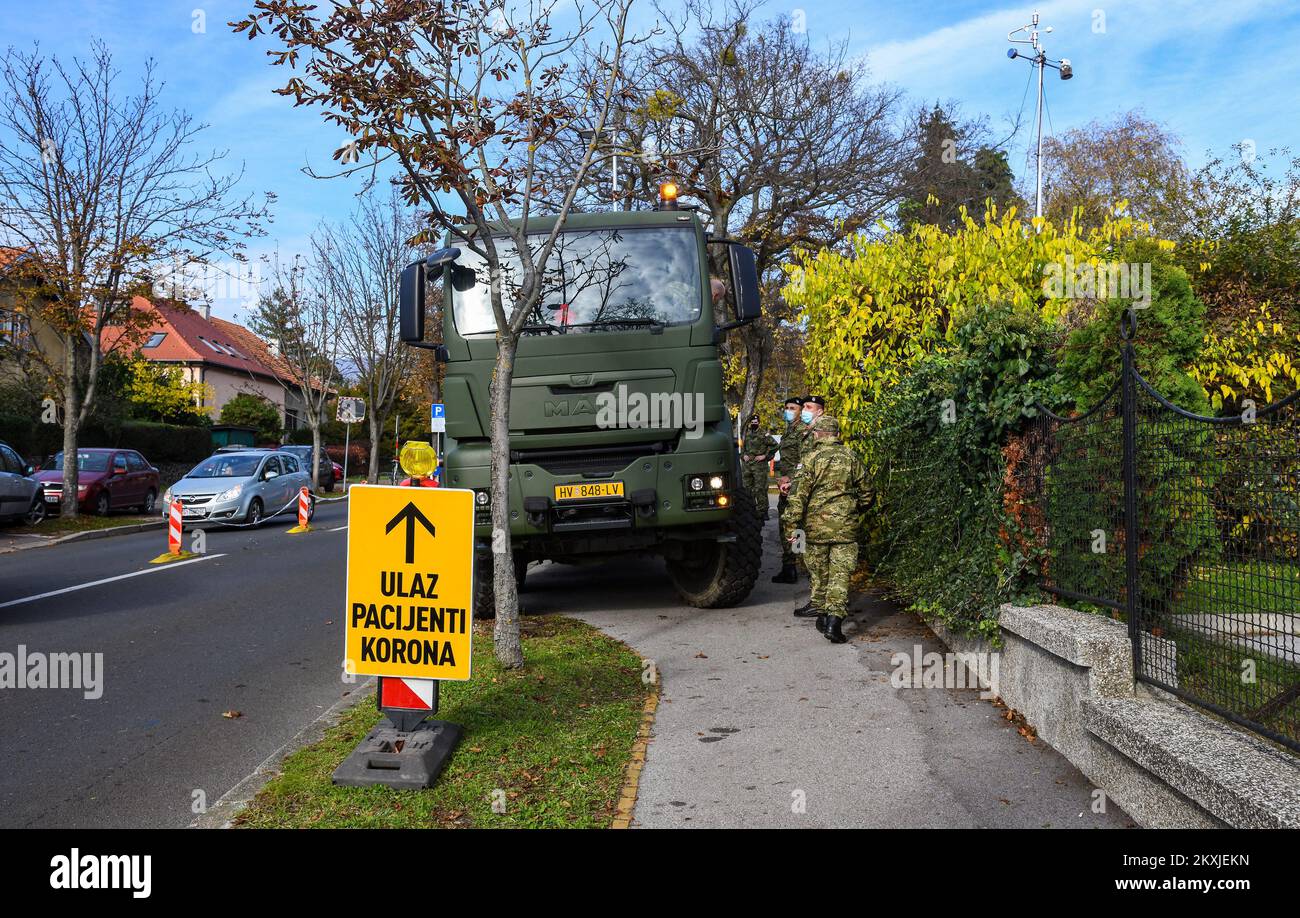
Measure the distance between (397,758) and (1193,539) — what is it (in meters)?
3.67

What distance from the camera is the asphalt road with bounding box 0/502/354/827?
16.6 ft

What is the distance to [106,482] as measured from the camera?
24.0 metres

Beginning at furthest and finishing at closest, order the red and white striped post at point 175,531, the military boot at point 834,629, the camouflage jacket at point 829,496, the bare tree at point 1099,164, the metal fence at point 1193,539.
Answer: the bare tree at point 1099,164
the red and white striped post at point 175,531
the camouflage jacket at point 829,496
the military boot at point 834,629
the metal fence at point 1193,539

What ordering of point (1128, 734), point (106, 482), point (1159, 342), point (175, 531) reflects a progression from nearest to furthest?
point (1128, 734), point (1159, 342), point (175, 531), point (106, 482)

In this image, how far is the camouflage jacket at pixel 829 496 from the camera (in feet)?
28.1

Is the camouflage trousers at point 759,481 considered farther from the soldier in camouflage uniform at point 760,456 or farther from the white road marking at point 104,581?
the white road marking at point 104,581

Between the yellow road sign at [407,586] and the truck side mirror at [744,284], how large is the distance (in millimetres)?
4189

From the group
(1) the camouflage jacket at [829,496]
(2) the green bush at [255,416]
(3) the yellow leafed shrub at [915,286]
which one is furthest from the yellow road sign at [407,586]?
(2) the green bush at [255,416]

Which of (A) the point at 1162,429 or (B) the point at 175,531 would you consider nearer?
(A) the point at 1162,429

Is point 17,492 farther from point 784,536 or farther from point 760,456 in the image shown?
point 784,536

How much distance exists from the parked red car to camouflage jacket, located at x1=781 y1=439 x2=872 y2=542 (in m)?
19.2

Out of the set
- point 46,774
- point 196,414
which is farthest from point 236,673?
point 196,414

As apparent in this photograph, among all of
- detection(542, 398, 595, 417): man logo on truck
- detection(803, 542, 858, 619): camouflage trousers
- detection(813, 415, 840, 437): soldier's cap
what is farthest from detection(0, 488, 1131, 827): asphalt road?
detection(542, 398, 595, 417): man logo on truck

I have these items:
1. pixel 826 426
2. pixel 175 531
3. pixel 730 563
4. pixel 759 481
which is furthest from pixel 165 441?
pixel 826 426
